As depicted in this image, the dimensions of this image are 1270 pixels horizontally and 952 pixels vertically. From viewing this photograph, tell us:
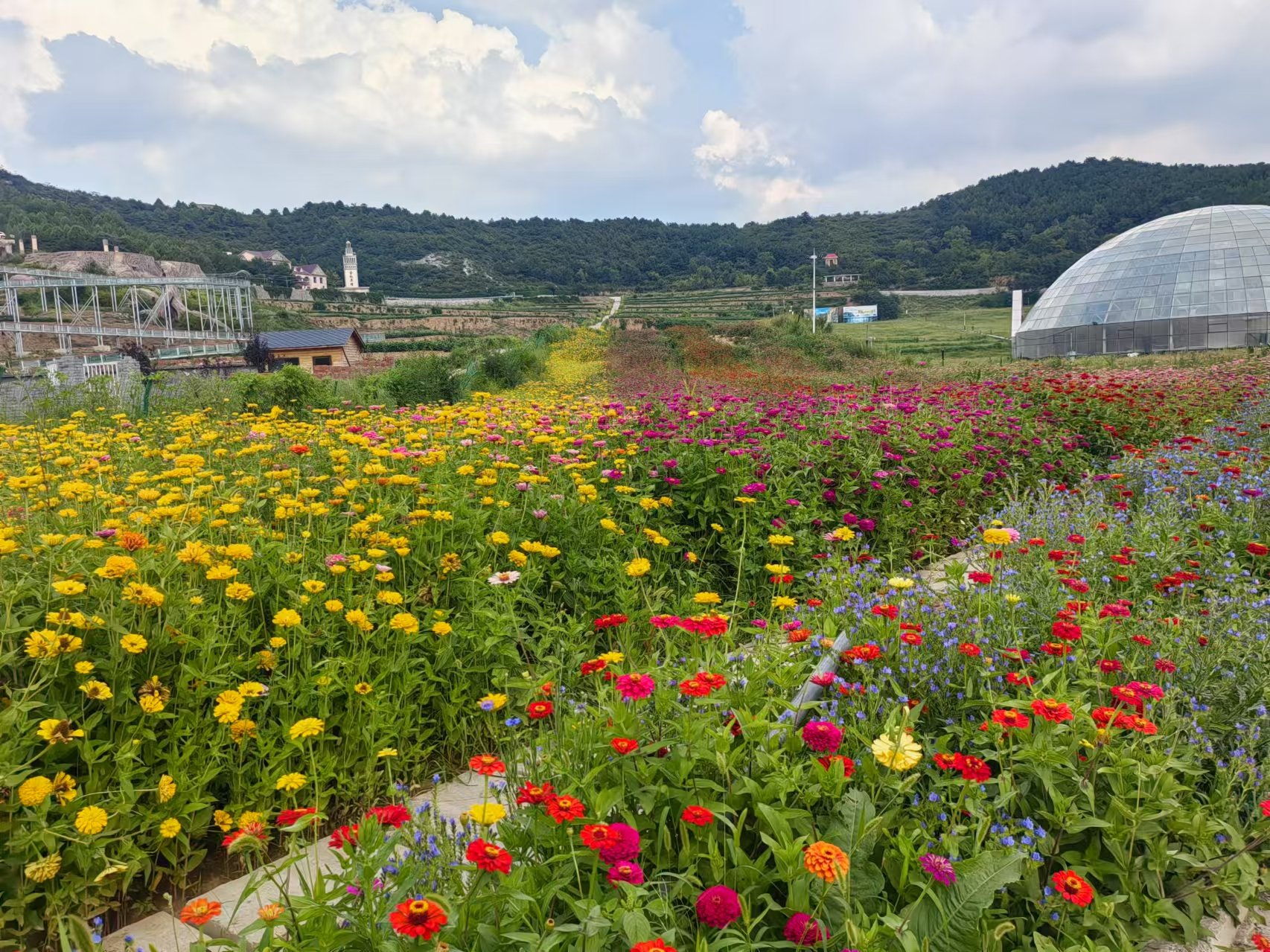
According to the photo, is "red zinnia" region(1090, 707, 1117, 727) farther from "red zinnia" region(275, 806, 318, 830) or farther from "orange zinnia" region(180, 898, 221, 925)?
"orange zinnia" region(180, 898, 221, 925)

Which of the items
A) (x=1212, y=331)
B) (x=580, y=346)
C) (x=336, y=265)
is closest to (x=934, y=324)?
(x=1212, y=331)

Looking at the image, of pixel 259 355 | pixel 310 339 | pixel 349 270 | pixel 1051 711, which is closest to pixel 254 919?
pixel 1051 711

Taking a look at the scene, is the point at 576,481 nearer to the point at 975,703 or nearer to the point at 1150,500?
the point at 975,703

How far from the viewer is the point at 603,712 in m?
1.88

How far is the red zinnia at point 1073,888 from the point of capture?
4.02 ft

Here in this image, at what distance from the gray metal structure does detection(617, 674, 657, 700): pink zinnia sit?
173ft

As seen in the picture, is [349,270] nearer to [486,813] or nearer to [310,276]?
[310,276]

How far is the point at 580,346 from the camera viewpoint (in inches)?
979

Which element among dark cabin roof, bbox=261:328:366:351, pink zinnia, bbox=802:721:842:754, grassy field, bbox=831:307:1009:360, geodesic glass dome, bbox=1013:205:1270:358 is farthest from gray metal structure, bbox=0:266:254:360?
pink zinnia, bbox=802:721:842:754

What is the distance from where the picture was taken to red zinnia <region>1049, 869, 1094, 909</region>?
4.02 ft

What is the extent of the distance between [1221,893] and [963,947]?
30.9 inches

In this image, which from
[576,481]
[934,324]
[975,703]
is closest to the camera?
[975,703]

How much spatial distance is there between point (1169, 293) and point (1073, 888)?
110 ft

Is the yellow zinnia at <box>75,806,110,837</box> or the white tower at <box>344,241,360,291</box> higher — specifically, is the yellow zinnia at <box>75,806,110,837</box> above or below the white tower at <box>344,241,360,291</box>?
below
